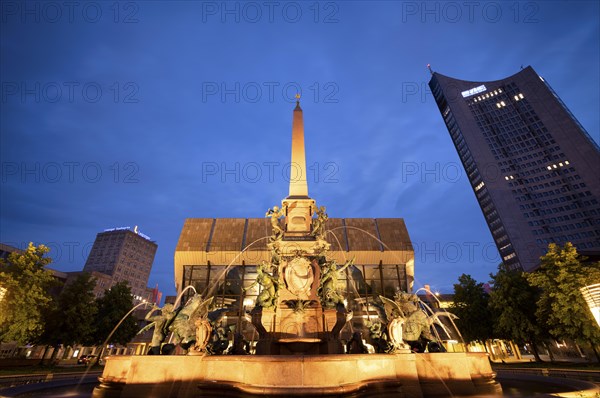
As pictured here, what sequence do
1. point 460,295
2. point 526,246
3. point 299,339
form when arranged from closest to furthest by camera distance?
point 299,339
point 460,295
point 526,246

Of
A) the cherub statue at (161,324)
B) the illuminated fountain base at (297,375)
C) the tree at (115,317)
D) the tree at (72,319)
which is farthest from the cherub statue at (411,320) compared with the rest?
the tree at (115,317)

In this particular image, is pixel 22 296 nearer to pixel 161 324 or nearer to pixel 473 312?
pixel 161 324

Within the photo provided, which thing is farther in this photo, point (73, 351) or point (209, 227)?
point (73, 351)

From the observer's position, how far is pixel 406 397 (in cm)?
834

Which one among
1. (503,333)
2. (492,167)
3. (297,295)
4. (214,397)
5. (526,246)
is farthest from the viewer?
(492,167)

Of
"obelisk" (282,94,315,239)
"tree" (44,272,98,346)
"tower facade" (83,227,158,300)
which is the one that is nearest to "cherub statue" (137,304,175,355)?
"obelisk" (282,94,315,239)

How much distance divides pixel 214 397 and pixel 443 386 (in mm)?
6719

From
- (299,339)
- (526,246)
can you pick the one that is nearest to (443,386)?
(299,339)

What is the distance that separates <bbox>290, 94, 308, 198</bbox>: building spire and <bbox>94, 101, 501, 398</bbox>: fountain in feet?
2.80

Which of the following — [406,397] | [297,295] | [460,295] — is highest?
[460,295]

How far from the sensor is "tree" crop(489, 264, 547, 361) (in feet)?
95.5

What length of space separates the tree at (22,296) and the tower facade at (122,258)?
316 ft

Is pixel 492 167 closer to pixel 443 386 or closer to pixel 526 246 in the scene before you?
pixel 526 246

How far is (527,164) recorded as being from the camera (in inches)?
4353
